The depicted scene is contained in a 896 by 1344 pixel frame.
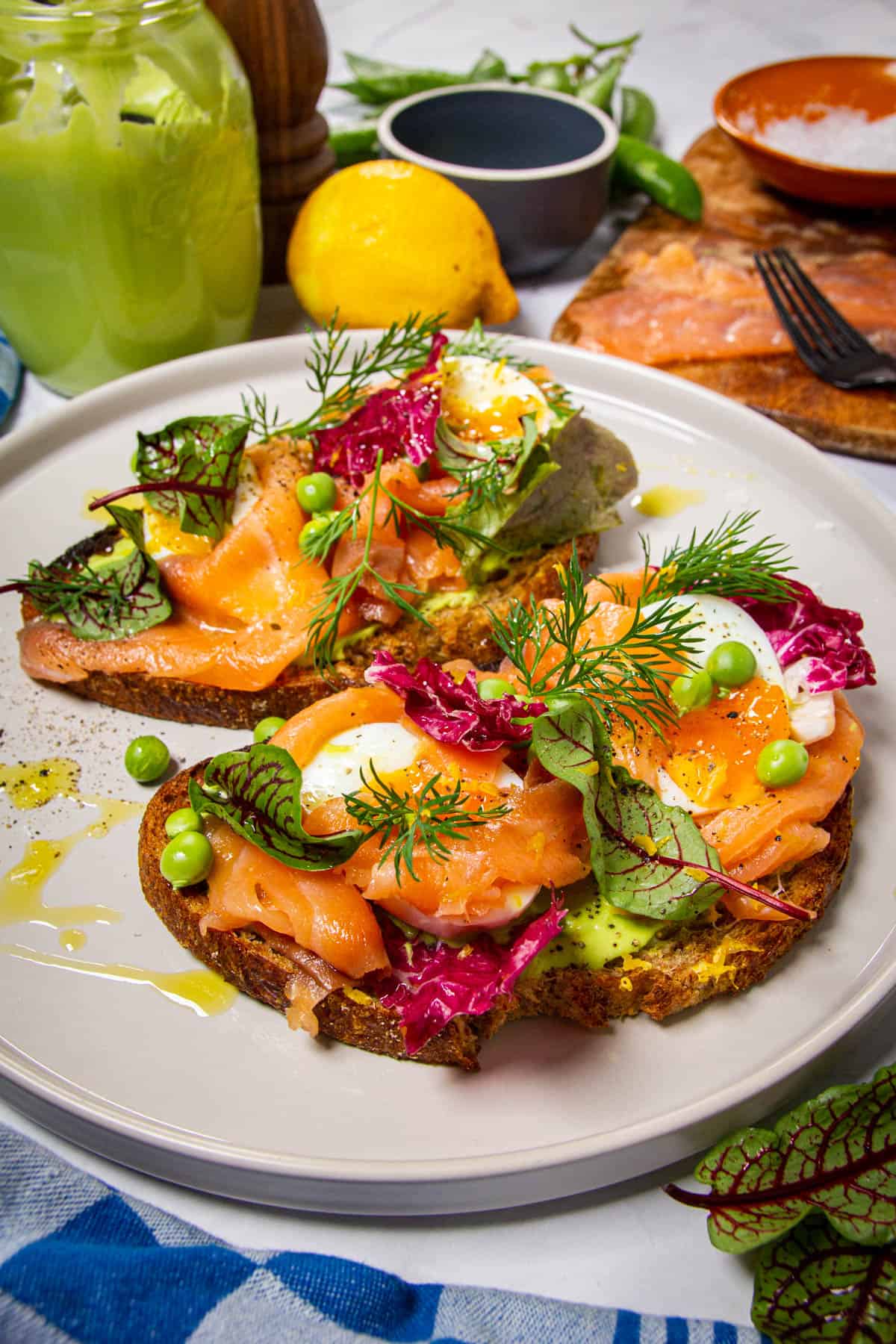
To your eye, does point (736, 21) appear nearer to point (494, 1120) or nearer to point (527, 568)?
point (527, 568)

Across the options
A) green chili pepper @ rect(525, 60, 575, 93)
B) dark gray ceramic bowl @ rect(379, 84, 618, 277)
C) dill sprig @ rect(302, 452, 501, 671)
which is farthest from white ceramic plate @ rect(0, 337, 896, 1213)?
green chili pepper @ rect(525, 60, 575, 93)

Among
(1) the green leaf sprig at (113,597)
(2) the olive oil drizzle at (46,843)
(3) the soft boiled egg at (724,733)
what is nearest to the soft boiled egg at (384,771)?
(3) the soft boiled egg at (724,733)

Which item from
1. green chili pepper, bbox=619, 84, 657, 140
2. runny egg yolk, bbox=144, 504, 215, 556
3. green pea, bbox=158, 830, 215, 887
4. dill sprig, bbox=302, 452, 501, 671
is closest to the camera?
green pea, bbox=158, 830, 215, 887

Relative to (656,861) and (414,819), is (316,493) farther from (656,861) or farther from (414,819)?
(656,861)

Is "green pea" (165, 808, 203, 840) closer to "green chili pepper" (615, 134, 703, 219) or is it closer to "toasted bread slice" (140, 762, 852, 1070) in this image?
"toasted bread slice" (140, 762, 852, 1070)

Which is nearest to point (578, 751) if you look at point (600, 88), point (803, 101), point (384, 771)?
point (384, 771)
